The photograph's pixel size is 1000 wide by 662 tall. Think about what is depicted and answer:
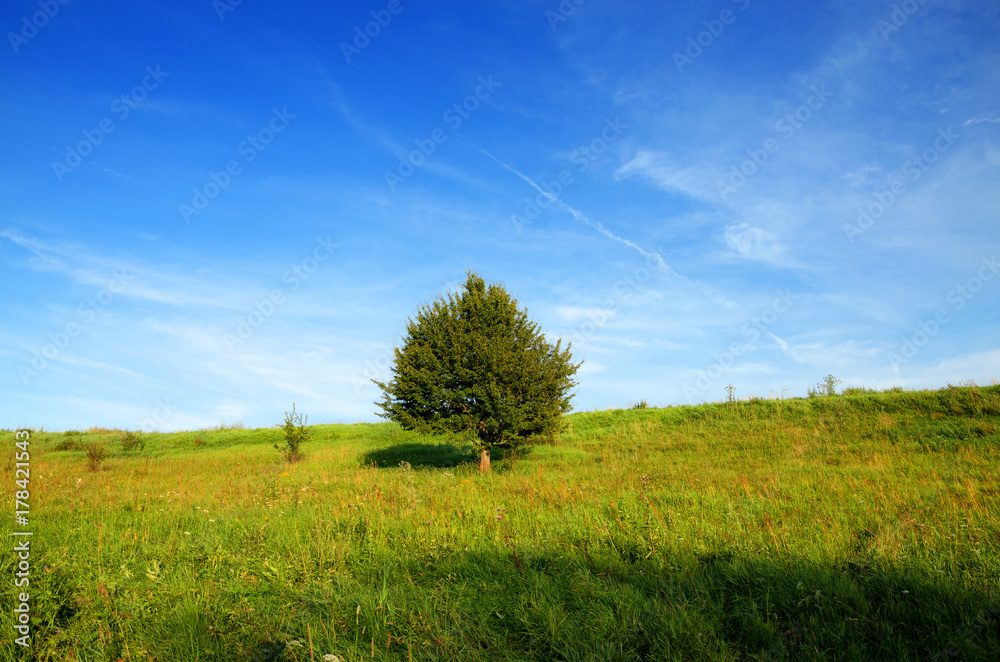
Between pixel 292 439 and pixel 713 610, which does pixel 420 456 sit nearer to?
pixel 292 439

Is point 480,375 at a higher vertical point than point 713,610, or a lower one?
higher

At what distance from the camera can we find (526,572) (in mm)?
5293

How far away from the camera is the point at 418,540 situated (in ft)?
21.2

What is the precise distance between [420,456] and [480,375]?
8.19 metres

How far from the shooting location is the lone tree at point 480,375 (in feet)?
57.7

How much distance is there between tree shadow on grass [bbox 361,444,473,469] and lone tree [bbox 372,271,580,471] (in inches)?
169

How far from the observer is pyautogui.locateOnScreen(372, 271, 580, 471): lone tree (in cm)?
1758

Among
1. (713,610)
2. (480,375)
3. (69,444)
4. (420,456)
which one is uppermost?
(480,375)

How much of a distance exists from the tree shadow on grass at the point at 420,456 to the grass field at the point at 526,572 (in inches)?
433

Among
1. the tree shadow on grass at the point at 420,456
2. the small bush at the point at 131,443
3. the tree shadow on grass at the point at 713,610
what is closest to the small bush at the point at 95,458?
the small bush at the point at 131,443

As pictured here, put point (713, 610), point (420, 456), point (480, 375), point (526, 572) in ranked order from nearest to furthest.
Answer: point (713, 610) → point (526, 572) → point (480, 375) → point (420, 456)

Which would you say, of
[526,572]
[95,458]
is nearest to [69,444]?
[95,458]

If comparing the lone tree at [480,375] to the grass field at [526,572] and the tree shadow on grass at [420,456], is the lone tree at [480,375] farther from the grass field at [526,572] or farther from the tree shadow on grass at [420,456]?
the grass field at [526,572]

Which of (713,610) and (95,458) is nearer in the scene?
(713,610)
